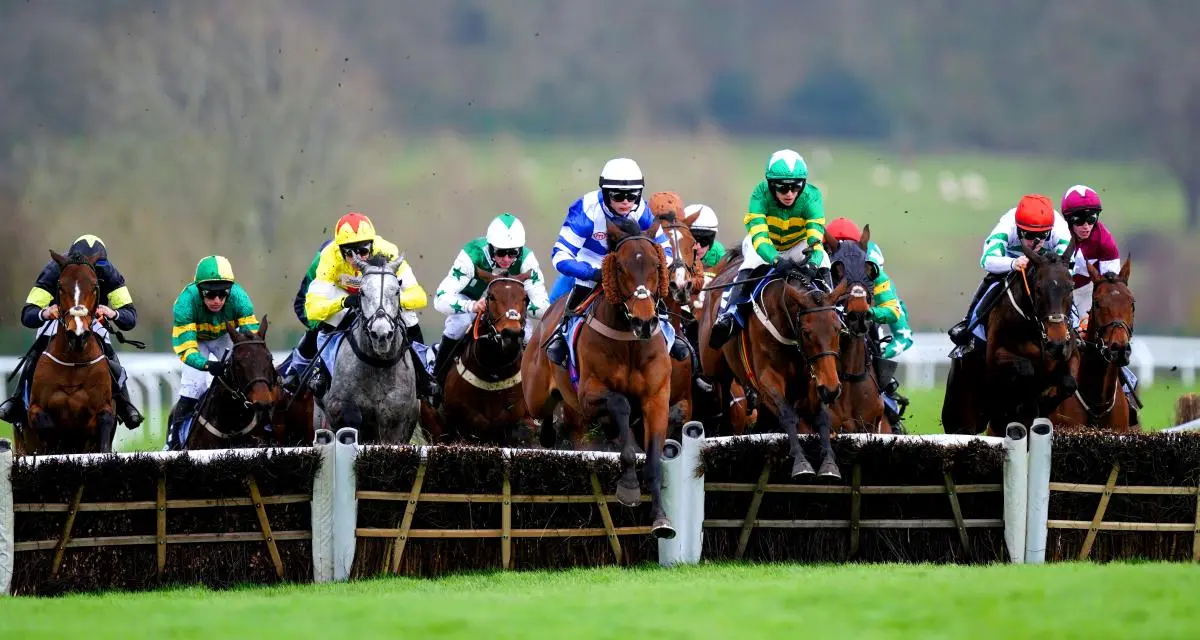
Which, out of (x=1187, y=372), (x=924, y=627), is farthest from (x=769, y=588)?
(x=1187, y=372)

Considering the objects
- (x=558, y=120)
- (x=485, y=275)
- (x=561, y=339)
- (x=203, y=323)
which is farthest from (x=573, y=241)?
(x=558, y=120)

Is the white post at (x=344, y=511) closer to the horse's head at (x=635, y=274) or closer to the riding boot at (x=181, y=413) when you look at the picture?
the horse's head at (x=635, y=274)

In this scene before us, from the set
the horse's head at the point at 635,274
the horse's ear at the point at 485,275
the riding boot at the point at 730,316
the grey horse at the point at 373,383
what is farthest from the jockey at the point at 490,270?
the horse's head at the point at 635,274

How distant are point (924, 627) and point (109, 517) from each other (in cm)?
466

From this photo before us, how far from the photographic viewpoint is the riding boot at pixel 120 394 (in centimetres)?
1316

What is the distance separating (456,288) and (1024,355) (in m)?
4.09

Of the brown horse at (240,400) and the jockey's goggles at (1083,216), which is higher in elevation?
the jockey's goggles at (1083,216)

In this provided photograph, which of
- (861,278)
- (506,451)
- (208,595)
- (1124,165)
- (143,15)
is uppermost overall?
(143,15)

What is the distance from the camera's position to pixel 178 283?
95.7 ft

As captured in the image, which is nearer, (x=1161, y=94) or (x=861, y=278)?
(x=861, y=278)

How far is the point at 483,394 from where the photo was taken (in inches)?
516

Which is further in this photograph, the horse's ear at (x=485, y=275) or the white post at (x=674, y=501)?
the horse's ear at (x=485, y=275)

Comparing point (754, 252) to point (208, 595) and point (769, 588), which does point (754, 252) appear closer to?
point (769, 588)

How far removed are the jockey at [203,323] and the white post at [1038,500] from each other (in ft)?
18.5
